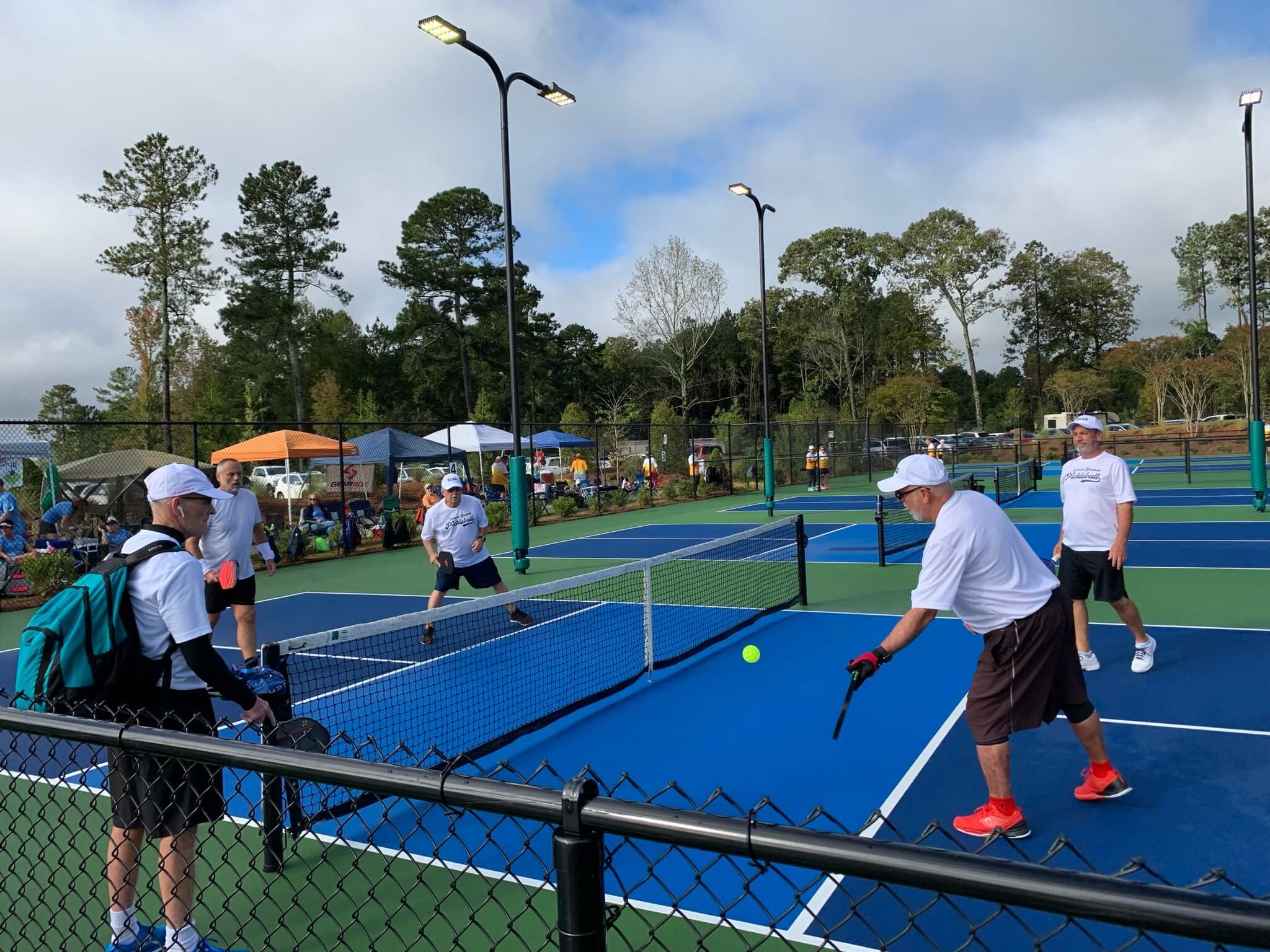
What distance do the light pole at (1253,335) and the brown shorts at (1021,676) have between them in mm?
13096

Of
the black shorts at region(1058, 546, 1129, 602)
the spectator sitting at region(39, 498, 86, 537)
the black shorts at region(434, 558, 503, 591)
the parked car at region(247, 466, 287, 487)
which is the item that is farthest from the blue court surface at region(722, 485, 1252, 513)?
the parked car at region(247, 466, 287, 487)

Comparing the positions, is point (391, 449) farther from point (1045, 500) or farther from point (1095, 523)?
point (1095, 523)

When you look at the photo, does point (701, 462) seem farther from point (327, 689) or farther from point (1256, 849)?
point (1256, 849)

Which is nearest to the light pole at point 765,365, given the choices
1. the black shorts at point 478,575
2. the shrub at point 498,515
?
the shrub at point 498,515

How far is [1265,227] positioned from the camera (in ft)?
169

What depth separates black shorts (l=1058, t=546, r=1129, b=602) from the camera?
21.0 feet

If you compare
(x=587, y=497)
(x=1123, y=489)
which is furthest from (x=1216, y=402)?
(x=1123, y=489)

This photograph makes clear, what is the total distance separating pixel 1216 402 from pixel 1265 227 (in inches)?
406

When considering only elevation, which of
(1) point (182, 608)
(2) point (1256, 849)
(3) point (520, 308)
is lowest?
(2) point (1256, 849)

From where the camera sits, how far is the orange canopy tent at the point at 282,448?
18594mm

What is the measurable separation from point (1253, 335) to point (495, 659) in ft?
44.7

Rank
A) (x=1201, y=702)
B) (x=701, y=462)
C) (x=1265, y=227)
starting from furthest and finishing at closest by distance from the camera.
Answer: (x=1265, y=227)
(x=701, y=462)
(x=1201, y=702)

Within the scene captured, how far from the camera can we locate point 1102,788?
4637 millimetres

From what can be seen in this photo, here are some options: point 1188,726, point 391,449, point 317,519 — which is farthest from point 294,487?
point 1188,726
